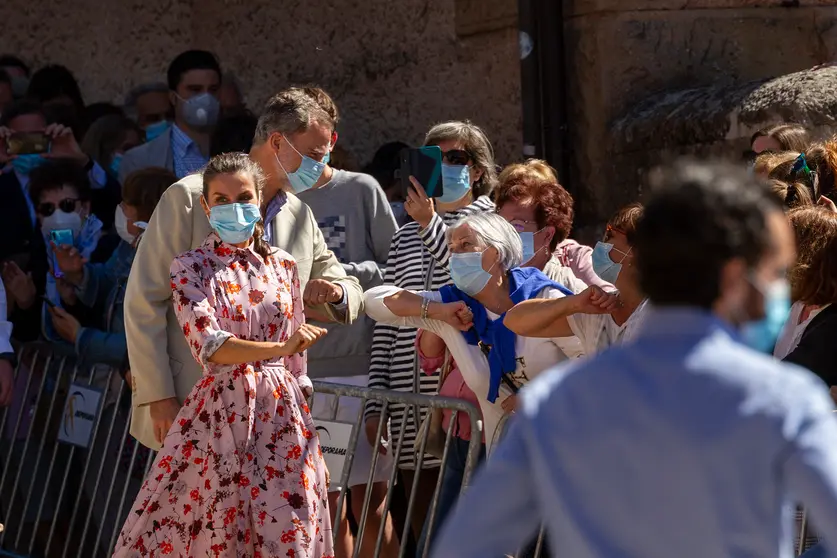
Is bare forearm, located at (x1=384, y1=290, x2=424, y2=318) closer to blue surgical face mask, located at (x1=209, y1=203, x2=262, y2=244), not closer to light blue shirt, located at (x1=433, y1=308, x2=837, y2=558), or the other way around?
blue surgical face mask, located at (x1=209, y1=203, x2=262, y2=244)

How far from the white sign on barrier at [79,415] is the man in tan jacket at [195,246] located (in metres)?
1.60

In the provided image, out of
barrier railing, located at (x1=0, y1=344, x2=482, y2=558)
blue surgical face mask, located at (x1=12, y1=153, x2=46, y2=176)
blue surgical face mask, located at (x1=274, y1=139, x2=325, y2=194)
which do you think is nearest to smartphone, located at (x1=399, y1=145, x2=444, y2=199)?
blue surgical face mask, located at (x1=274, y1=139, x2=325, y2=194)

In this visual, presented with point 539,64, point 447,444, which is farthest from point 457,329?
point 539,64

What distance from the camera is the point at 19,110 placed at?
6824 millimetres

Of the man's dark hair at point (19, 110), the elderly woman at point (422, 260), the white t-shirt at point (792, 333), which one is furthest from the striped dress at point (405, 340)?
the man's dark hair at point (19, 110)

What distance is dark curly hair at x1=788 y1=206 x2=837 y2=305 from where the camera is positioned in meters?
3.58

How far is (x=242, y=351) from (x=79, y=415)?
2.25 m

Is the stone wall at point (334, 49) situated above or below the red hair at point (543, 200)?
above

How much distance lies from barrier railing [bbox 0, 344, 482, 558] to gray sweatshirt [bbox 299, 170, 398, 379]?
20.7 inches

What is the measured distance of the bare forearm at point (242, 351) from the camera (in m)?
3.91

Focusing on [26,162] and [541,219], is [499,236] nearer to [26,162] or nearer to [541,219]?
[541,219]

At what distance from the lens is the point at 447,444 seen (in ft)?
14.9

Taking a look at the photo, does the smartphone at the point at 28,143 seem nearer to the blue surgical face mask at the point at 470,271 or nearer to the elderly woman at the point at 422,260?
the elderly woman at the point at 422,260

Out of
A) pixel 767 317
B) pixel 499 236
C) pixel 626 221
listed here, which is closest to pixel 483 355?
pixel 499 236
